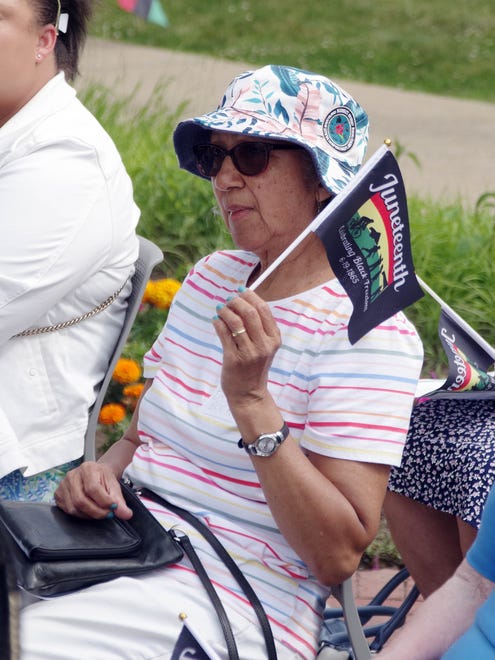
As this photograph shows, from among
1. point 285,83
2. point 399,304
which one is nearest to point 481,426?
point 399,304

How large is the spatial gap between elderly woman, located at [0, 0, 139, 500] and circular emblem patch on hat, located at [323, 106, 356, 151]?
1.78 feet

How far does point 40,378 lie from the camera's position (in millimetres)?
2768

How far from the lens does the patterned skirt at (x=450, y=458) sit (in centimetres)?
251

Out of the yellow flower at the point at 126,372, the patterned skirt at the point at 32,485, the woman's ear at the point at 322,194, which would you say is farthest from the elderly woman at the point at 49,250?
the yellow flower at the point at 126,372

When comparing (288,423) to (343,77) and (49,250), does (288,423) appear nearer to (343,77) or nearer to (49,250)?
(49,250)

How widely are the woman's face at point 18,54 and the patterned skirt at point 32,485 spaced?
81 cm

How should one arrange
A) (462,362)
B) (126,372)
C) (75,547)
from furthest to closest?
(126,372), (462,362), (75,547)

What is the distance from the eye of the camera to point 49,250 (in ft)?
8.65

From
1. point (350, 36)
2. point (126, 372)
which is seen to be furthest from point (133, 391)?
point (350, 36)

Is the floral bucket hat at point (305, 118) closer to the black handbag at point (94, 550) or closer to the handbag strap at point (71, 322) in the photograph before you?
the handbag strap at point (71, 322)

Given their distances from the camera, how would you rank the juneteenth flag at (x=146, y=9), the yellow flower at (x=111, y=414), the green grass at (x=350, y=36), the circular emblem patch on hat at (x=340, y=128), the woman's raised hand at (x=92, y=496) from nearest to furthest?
the woman's raised hand at (x=92, y=496)
the circular emblem patch on hat at (x=340, y=128)
the yellow flower at (x=111, y=414)
the juneteenth flag at (x=146, y=9)
the green grass at (x=350, y=36)

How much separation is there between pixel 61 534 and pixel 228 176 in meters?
0.80

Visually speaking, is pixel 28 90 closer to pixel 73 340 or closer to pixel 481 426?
pixel 73 340

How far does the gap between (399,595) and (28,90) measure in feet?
6.40
